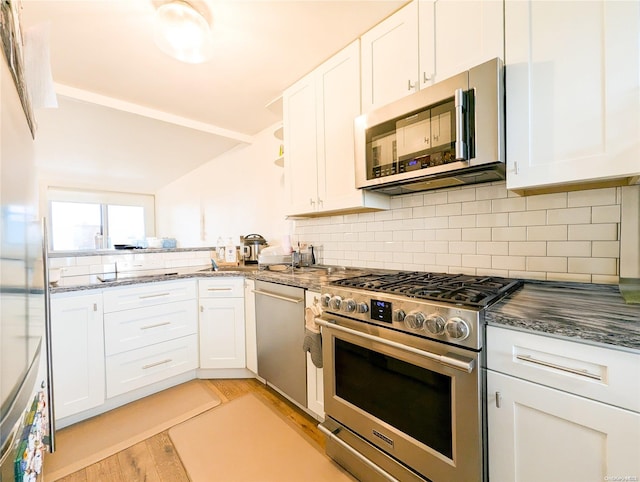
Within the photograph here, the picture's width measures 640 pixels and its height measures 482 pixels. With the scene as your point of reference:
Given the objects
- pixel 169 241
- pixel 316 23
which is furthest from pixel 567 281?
pixel 169 241

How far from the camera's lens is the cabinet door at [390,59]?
59.9 inches

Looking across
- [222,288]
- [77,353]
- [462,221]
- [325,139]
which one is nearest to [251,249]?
[222,288]

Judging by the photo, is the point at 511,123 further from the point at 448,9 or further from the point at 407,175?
the point at 448,9

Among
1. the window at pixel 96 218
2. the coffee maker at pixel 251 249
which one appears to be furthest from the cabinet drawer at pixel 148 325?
the window at pixel 96 218

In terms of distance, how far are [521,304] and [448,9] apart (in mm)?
1453

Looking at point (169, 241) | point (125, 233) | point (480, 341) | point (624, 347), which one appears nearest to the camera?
point (624, 347)

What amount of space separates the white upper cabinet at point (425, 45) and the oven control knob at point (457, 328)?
1196 millimetres

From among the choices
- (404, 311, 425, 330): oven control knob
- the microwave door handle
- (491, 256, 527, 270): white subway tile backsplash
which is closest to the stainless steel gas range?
(404, 311, 425, 330): oven control knob

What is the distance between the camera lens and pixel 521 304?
104cm

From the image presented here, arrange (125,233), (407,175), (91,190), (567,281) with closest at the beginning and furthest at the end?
(567,281)
(407,175)
(91,190)
(125,233)

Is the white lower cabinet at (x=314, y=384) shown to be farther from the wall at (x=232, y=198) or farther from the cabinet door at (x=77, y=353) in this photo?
the cabinet door at (x=77, y=353)

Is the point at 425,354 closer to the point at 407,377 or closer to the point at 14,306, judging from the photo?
the point at 407,377

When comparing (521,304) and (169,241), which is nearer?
(521,304)

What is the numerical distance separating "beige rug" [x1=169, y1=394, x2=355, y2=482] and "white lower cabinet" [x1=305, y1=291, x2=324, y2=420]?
184mm
